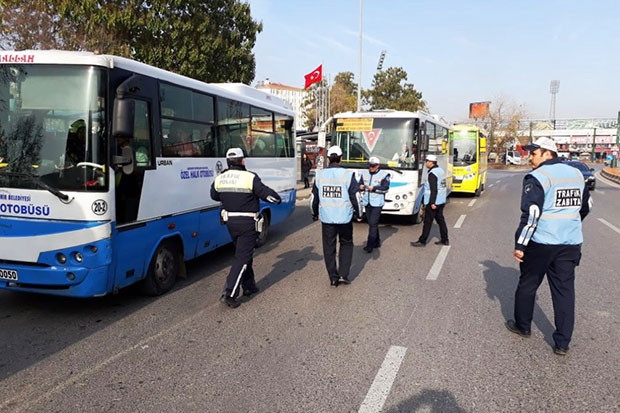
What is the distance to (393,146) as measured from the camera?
35.5ft

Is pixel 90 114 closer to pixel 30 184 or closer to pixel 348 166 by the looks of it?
pixel 30 184

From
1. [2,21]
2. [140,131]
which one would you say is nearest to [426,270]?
[140,131]

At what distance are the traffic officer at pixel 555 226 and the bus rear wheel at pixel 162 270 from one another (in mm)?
4128

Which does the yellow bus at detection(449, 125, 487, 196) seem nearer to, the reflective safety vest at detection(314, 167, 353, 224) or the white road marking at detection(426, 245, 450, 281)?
the white road marking at detection(426, 245, 450, 281)

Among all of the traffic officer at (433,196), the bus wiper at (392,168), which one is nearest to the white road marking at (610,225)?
the traffic officer at (433,196)

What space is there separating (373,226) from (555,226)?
4593 millimetres

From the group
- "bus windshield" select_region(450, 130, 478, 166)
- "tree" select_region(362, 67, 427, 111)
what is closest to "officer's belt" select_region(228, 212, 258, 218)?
"bus windshield" select_region(450, 130, 478, 166)

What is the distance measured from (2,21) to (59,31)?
1.78 m

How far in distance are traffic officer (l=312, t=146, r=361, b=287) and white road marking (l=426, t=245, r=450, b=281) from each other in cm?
133

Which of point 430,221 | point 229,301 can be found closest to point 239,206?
point 229,301

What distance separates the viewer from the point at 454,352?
13.5 ft

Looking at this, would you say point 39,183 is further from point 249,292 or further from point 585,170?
point 585,170

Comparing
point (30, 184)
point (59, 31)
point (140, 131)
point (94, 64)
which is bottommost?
point (30, 184)

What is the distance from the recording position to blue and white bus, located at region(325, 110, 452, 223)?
10.6m
